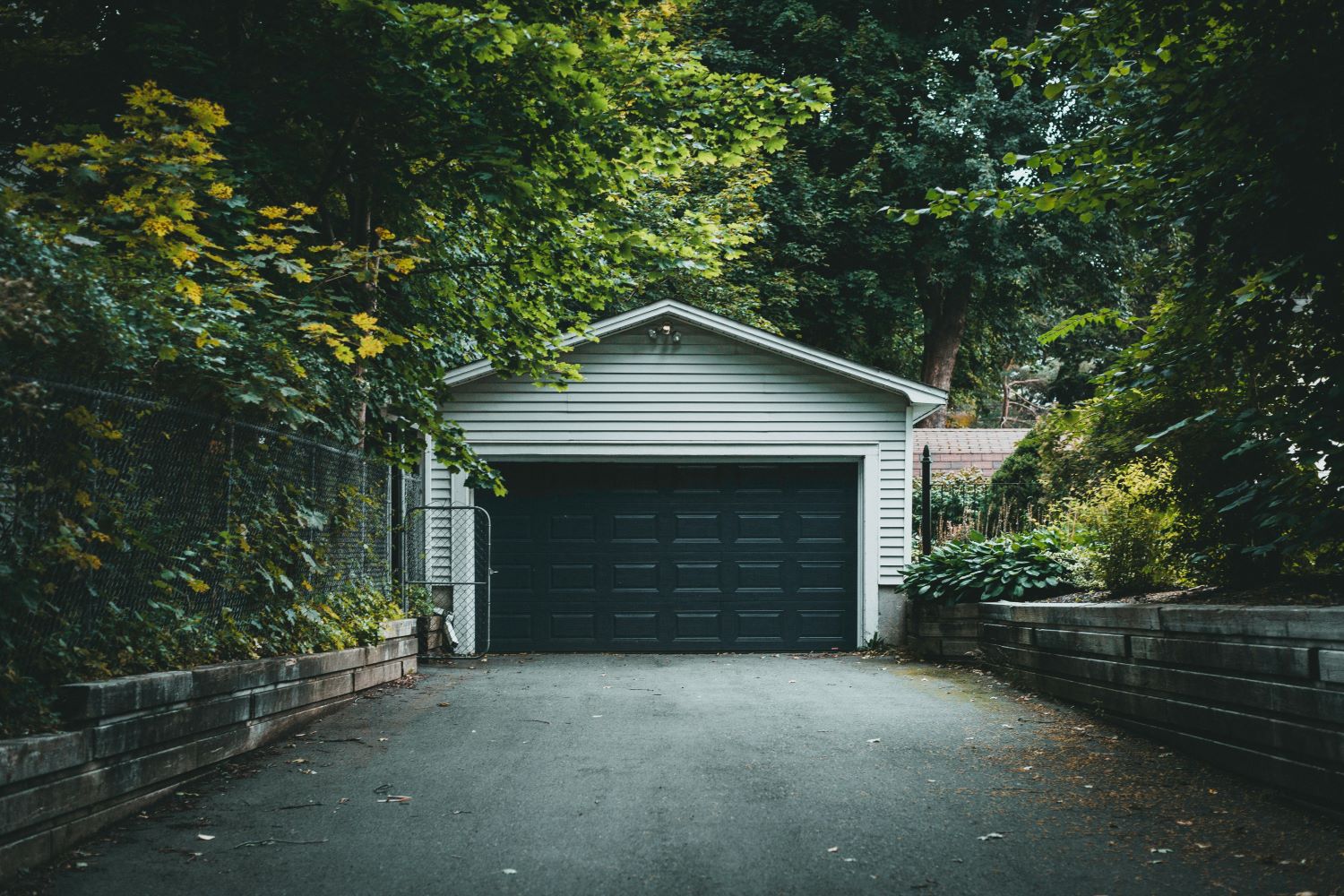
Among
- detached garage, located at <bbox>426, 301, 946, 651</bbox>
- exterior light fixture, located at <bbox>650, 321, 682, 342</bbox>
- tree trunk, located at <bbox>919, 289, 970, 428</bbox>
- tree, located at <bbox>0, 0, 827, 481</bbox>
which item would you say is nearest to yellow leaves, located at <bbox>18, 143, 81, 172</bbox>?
tree, located at <bbox>0, 0, 827, 481</bbox>

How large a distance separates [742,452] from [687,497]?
96 centimetres

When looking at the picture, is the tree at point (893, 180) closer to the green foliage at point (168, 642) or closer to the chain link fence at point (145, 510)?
the green foliage at point (168, 642)

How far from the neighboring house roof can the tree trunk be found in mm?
1324

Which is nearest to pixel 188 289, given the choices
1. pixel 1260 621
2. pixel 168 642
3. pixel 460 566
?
pixel 168 642

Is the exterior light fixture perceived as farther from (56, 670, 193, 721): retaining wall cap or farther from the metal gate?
(56, 670, 193, 721): retaining wall cap

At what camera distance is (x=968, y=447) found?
2522 centimetres

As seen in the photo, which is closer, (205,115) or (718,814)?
(718,814)

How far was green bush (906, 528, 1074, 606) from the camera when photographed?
11125 mm

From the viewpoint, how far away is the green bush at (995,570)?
11125 millimetres

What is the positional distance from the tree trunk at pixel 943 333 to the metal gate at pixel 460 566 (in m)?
12.8

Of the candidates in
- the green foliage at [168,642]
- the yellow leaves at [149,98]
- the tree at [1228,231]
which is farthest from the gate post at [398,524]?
the tree at [1228,231]

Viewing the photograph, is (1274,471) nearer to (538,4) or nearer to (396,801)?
(396,801)

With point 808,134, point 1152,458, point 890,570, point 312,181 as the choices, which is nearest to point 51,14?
point 312,181

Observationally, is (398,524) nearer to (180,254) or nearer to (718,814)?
(180,254)
